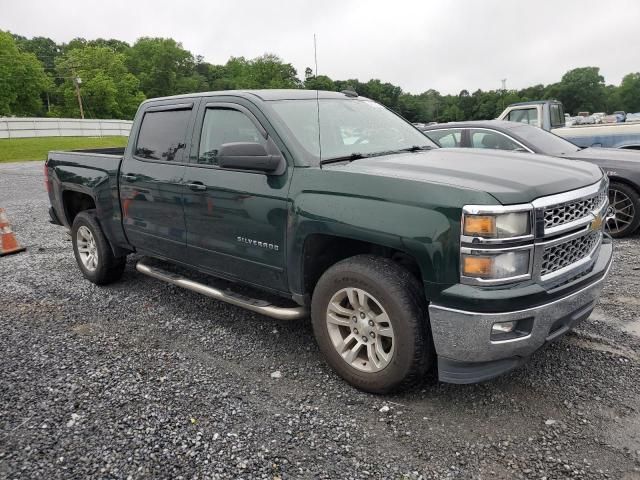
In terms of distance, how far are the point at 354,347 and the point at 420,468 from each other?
894mm

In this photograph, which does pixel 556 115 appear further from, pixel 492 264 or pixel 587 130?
pixel 492 264

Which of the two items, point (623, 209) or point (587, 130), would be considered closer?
point (623, 209)

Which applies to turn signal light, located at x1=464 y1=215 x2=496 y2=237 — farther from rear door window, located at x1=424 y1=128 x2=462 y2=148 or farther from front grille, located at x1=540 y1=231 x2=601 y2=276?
rear door window, located at x1=424 y1=128 x2=462 y2=148

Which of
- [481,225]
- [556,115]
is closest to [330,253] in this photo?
[481,225]

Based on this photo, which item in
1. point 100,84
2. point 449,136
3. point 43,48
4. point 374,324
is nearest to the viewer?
point 374,324

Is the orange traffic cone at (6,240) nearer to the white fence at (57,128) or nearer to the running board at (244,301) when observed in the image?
the running board at (244,301)

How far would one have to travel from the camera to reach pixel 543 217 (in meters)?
2.74

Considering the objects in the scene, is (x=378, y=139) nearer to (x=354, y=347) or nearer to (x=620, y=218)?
(x=354, y=347)

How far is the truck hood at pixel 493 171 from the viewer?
277 cm

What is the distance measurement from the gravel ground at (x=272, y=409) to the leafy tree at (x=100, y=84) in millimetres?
81253

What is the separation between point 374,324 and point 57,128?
181 feet

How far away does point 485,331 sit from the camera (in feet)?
8.85

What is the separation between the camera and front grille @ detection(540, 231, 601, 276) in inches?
112

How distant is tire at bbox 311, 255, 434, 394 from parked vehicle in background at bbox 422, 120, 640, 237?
3748mm
